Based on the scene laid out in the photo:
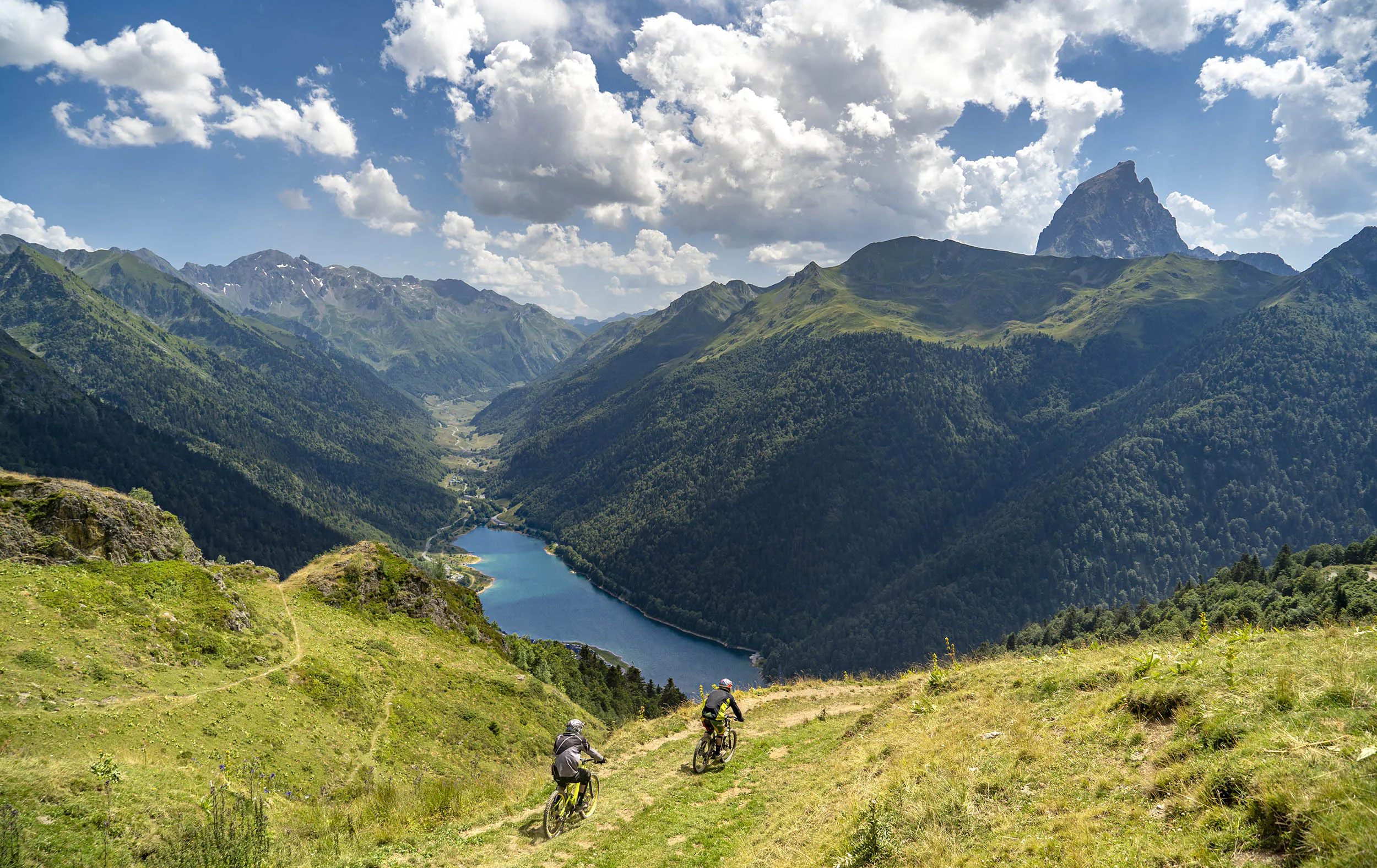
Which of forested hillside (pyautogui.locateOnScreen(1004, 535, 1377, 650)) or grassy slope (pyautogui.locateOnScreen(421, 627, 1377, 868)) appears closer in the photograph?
grassy slope (pyautogui.locateOnScreen(421, 627, 1377, 868))

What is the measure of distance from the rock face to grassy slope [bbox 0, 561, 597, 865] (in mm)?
1818

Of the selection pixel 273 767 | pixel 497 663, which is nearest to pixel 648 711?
pixel 497 663

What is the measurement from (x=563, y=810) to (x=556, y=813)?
0.74ft

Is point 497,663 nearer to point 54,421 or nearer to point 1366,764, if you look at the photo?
point 1366,764

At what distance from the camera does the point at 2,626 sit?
73.7ft

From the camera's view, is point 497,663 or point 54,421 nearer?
point 497,663

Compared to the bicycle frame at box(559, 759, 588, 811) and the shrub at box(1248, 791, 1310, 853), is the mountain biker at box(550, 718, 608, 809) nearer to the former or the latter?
the bicycle frame at box(559, 759, 588, 811)

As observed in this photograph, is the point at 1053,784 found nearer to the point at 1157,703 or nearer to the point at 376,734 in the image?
the point at 1157,703

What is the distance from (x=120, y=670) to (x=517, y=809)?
748 inches

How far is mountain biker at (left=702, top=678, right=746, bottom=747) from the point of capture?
20.7m

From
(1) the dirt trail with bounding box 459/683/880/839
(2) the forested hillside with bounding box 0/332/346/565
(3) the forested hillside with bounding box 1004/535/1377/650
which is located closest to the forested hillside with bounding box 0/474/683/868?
(1) the dirt trail with bounding box 459/683/880/839

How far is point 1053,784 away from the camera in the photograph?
11.3 metres

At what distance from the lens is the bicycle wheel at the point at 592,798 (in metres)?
17.6

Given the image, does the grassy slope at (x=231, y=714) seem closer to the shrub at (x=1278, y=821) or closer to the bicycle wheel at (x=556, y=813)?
the bicycle wheel at (x=556, y=813)
